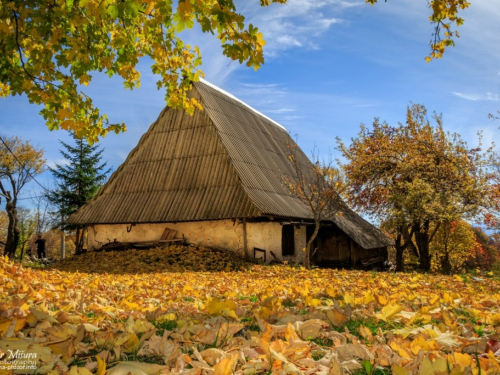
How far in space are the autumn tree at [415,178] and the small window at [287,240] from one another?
5180 millimetres

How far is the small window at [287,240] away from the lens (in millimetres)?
19625

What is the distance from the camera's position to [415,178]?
71.6ft

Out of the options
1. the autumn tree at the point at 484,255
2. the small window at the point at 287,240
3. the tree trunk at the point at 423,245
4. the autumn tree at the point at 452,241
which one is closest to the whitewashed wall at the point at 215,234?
the small window at the point at 287,240

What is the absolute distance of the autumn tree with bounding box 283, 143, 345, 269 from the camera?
15.7 meters

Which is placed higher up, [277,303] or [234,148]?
[234,148]

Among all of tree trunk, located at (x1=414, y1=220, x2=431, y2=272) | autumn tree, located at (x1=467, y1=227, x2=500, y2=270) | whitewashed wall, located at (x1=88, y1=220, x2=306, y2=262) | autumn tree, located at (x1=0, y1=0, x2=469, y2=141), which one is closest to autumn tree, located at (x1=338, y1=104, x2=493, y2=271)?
tree trunk, located at (x1=414, y1=220, x2=431, y2=272)

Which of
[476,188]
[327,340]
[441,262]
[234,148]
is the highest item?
[234,148]

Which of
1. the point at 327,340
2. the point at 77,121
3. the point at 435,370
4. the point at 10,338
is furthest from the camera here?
the point at 77,121

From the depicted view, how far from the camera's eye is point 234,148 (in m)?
20.1

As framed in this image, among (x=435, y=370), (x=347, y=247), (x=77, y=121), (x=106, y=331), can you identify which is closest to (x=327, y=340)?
(x=435, y=370)

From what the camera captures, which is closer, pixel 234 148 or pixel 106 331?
pixel 106 331

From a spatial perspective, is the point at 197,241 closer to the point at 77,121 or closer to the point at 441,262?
the point at 77,121

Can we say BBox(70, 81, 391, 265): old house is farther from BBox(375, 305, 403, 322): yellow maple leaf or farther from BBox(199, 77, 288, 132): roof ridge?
BBox(375, 305, 403, 322): yellow maple leaf

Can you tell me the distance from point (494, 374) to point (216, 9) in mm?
4086
